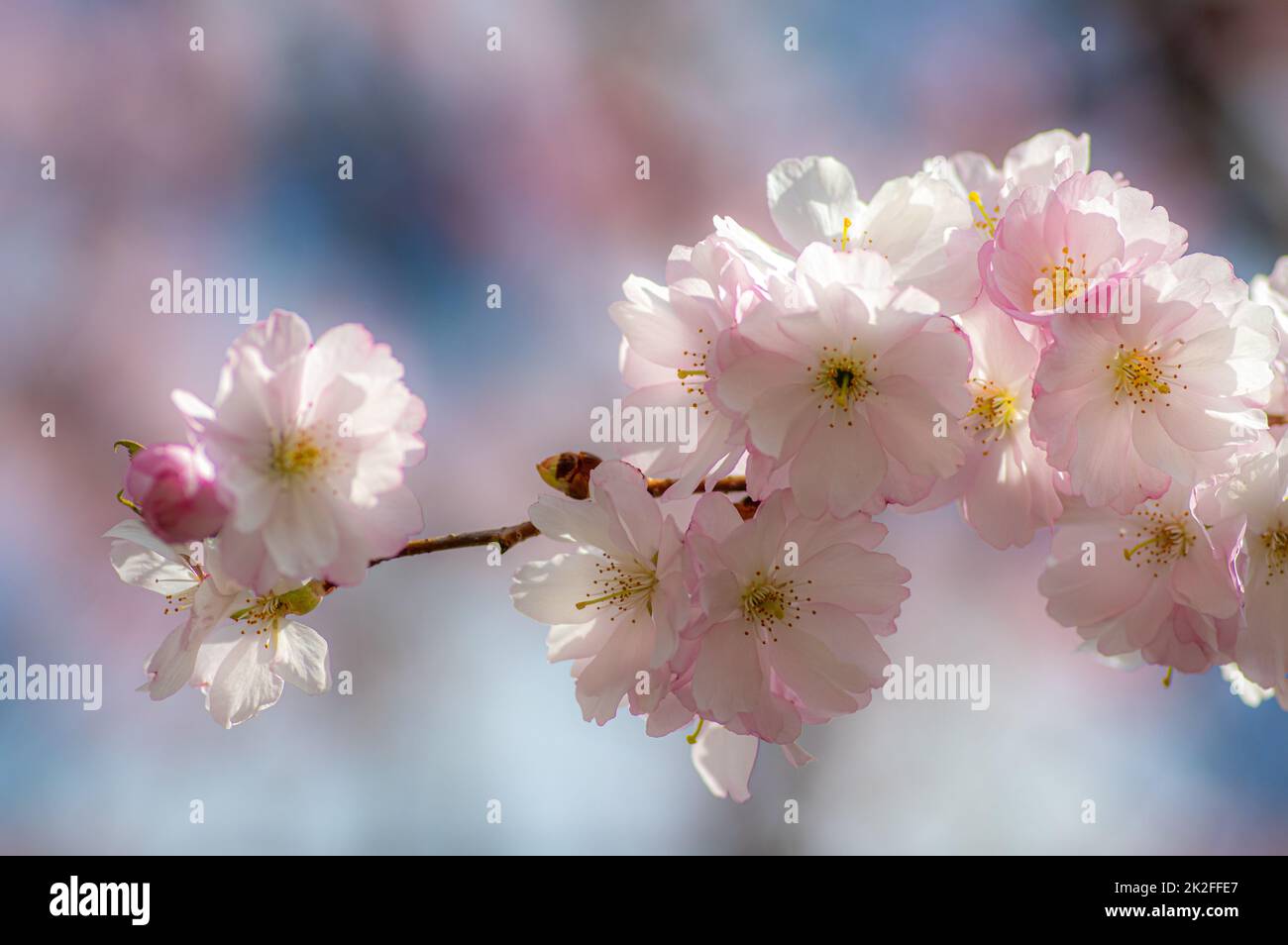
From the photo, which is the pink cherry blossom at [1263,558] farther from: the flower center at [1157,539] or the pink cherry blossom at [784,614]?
the pink cherry blossom at [784,614]

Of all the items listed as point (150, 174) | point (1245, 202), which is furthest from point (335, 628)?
point (1245, 202)

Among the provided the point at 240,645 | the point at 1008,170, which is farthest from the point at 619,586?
the point at 1008,170

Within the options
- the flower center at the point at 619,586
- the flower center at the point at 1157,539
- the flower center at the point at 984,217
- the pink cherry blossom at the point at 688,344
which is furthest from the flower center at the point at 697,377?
the flower center at the point at 1157,539

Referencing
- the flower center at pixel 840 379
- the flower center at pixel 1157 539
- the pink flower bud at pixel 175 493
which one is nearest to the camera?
the pink flower bud at pixel 175 493

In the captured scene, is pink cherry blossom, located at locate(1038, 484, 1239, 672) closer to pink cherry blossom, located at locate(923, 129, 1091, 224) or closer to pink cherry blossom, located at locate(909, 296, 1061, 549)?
pink cherry blossom, located at locate(909, 296, 1061, 549)

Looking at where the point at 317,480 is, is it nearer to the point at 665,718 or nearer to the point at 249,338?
the point at 249,338

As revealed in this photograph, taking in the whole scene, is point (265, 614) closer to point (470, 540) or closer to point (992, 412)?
point (470, 540)
